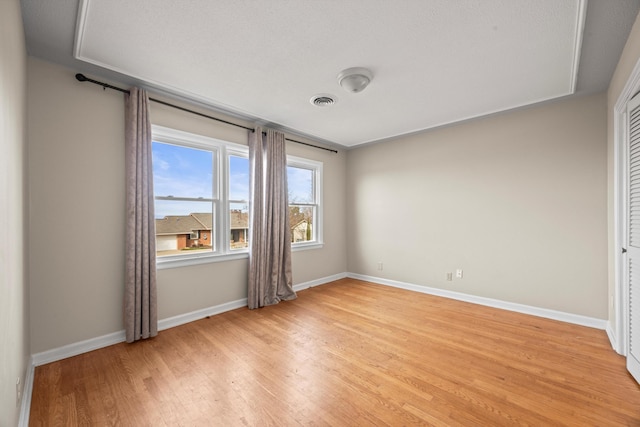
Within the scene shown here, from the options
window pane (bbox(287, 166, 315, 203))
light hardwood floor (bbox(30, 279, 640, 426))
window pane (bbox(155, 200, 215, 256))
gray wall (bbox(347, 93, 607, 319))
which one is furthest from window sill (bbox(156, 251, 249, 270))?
gray wall (bbox(347, 93, 607, 319))

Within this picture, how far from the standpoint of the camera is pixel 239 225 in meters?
3.78

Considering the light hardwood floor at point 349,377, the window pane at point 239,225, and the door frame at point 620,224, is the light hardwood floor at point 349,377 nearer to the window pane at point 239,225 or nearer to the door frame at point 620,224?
the door frame at point 620,224

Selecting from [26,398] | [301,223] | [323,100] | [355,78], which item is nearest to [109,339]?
[26,398]

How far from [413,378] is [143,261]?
2676 millimetres

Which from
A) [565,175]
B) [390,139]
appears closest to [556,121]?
[565,175]

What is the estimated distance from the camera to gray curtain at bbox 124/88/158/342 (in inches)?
104

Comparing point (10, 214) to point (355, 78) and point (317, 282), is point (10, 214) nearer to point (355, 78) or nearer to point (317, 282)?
point (355, 78)

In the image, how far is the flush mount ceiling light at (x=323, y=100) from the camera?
9.77 feet

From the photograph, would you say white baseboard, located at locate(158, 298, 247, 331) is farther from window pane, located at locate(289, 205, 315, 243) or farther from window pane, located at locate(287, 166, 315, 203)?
window pane, located at locate(287, 166, 315, 203)

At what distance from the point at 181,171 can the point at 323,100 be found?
6.17 feet

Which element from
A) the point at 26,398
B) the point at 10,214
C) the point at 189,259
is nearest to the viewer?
the point at 10,214

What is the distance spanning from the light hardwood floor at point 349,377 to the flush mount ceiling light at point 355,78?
8.14 feet

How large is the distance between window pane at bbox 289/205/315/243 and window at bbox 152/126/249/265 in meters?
0.98

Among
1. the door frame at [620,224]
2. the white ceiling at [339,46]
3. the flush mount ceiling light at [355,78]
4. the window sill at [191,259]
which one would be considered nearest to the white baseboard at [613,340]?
the door frame at [620,224]
